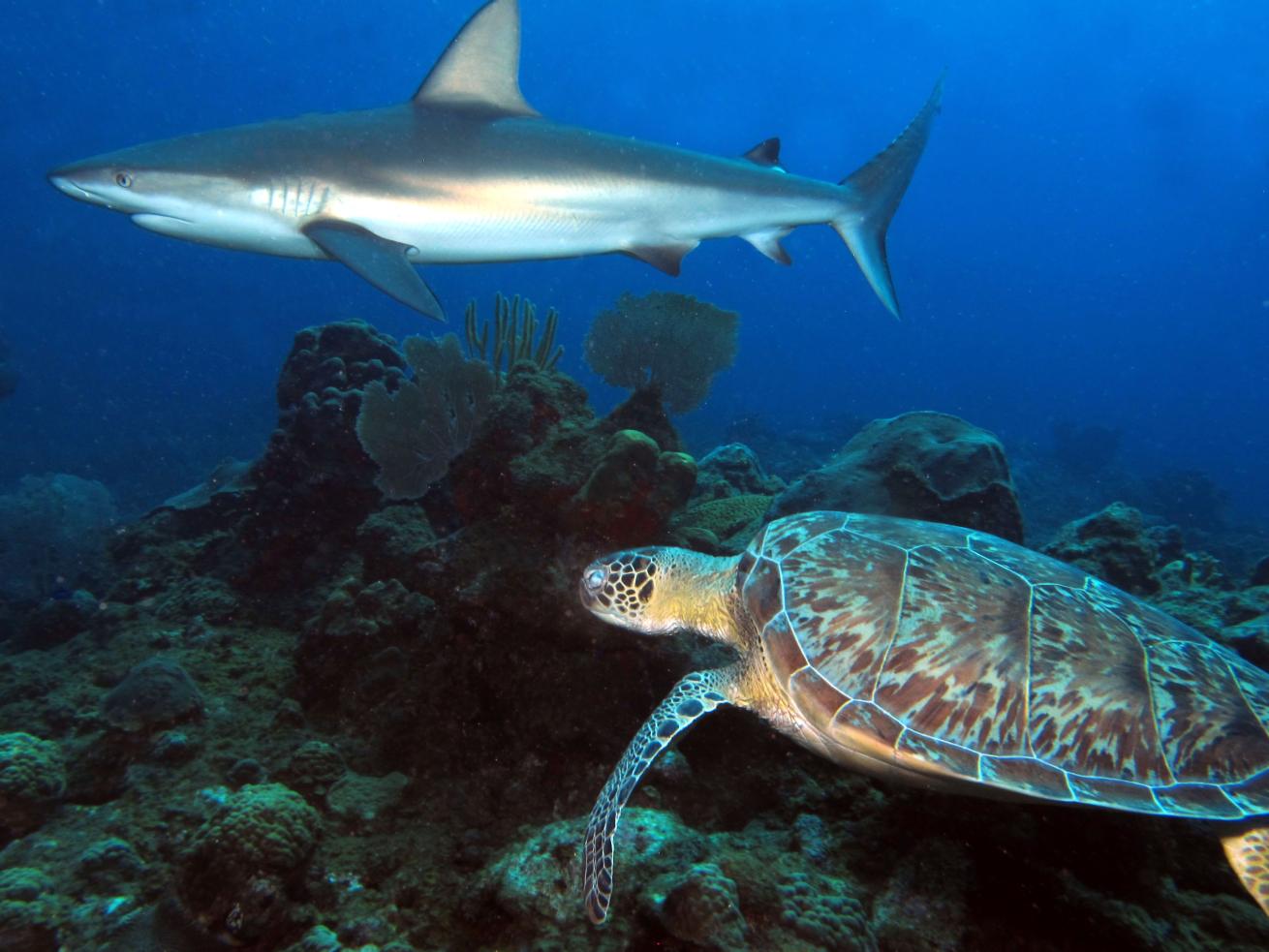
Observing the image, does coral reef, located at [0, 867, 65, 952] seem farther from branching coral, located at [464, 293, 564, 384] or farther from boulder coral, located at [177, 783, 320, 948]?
branching coral, located at [464, 293, 564, 384]

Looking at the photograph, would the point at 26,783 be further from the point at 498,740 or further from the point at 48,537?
the point at 48,537

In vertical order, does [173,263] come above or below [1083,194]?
below

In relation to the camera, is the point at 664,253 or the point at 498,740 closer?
the point at 498,740

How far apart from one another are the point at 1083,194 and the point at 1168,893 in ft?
459

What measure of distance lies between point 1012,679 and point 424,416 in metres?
4.65

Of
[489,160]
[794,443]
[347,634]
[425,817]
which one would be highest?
[489,160]

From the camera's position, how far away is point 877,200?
5.06 meters

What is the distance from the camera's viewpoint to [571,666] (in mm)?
3574

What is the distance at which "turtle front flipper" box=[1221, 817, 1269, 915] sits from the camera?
2381 mm

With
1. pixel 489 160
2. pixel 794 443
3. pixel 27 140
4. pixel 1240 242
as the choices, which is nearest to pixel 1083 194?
pixel 1240 242

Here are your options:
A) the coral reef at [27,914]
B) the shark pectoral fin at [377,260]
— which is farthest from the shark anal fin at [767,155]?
the coral reef at [27,914]

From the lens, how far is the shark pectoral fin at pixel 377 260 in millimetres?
3605

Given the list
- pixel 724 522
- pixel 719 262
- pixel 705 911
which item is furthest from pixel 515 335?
pixel 719 262

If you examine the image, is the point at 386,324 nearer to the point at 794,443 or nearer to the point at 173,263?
the point at 173,263
